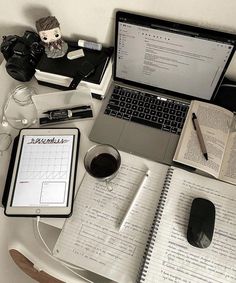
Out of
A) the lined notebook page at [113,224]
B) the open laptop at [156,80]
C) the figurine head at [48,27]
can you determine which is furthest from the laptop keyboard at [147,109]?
the figurine head at [48,27]

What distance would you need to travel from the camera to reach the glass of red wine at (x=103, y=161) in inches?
32.7

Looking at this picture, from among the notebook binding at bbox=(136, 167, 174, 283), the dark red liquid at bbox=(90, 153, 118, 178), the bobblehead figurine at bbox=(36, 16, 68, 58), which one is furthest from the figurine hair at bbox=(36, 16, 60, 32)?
the notebook binding at bbox=(136, 167, 174, 283)

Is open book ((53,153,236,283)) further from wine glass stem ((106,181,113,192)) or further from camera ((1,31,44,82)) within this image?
camera ((1,31,44,82))

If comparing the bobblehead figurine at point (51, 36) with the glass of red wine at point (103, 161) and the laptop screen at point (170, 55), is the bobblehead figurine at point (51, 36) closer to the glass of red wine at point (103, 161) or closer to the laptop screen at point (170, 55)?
the laptop screen at point (170, 55)

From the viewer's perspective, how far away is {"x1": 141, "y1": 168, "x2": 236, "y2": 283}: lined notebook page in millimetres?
722

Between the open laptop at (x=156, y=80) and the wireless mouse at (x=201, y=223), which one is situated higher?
the open laptop at (x=156, y=80)

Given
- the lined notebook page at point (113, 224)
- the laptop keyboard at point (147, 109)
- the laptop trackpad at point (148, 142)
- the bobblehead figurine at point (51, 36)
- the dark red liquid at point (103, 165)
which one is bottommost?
the lined notebook page at point (113, 224)

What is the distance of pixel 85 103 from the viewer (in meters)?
0.96

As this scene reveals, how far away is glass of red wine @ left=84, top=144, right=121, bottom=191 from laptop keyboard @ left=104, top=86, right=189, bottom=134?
127mm

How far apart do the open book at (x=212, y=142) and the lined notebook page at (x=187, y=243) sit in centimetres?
3

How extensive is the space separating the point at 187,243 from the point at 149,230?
0.09 meters

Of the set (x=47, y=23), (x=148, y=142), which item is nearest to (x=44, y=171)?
(x=148, y=142)

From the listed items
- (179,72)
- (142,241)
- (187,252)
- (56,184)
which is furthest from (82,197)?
(179,72)

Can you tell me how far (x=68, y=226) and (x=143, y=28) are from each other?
0.52m
